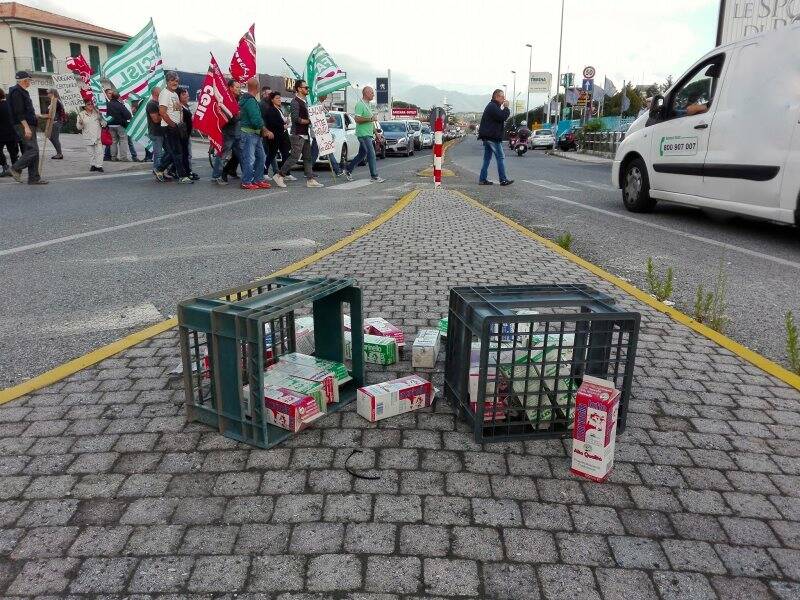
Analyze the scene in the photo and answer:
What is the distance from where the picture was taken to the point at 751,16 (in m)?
14.2

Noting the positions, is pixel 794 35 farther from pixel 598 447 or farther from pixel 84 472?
pixel 84 472

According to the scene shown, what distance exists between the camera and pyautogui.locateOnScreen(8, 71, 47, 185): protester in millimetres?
12727

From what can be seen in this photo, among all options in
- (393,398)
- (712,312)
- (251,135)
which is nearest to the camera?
(393,398)

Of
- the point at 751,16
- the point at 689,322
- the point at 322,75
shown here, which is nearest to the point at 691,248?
the point at 689,322

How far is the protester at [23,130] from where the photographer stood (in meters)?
12.7

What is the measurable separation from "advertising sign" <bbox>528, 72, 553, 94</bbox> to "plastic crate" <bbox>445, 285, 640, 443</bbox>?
95551 millimetres

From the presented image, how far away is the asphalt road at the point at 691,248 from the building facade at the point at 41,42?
52324 mm

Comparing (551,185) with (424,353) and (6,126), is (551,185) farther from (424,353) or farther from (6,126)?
(424,353)

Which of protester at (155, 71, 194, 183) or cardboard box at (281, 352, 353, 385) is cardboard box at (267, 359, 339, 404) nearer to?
cardboard box at (281, 352, 353, 385)

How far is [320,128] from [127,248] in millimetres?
8010

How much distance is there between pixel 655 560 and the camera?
76.7 inches

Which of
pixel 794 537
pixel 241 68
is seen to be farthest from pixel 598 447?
pixel 241 68

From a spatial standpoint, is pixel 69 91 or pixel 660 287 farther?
pixel 69 91

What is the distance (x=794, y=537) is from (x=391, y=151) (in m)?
30.6
